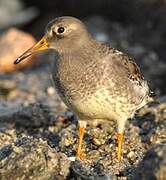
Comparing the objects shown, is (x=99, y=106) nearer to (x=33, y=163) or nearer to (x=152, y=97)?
(x=33, y=163)

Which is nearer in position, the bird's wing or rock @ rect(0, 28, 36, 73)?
the bird's wing

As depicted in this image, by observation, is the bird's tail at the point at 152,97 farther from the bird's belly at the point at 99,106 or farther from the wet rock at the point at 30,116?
the wet rock at the point at 30,116

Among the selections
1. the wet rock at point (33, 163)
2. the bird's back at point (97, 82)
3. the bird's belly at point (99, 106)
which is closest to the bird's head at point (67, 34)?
the bird's back at point (97, 82)

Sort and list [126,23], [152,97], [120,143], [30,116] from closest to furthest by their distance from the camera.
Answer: [120,143], [152,97], [30,116], [126,23]

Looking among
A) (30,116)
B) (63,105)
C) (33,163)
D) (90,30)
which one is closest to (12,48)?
(90,30)

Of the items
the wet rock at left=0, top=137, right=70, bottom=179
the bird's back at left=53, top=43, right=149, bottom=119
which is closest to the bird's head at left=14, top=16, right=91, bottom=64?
the bird's back at left=53, top=43, right=149, bottom=119

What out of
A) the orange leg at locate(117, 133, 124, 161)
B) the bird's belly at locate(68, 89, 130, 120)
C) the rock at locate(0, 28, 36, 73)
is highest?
the rock at locate(0, 28, 36, 73)

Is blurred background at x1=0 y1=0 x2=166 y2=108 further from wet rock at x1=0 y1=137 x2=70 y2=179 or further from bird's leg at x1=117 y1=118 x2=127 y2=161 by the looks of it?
wet rock at x1=0 y1=137 x2=70 y2=179

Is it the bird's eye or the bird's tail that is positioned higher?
the bird's eye
